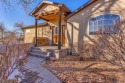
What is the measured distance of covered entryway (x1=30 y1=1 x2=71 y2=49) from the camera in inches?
399

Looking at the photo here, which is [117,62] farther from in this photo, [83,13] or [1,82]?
[83,13]

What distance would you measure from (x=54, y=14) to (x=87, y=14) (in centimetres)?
364

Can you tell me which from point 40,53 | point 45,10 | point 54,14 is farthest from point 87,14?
point 40,53

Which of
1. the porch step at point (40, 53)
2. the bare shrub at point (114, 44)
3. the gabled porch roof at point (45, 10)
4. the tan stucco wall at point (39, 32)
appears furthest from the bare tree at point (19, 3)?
the tan stucco wall at point (39, 32)

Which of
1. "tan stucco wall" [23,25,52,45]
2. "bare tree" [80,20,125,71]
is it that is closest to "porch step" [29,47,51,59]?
"tan stucco wall" [23,25,52,45]

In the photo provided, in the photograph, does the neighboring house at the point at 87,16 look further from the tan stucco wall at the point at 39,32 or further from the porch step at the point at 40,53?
the tan stucco wall at the point at 39,32

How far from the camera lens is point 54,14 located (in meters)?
11.8

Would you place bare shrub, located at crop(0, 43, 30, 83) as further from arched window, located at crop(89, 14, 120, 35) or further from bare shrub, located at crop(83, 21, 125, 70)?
arched window, located at crop(89, 14, 120, 35)

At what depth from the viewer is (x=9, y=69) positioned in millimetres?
3062

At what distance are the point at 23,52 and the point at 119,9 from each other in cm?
818

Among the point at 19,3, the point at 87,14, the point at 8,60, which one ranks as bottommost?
the point at 8,60

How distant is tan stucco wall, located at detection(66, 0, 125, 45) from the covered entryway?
130 centimetres

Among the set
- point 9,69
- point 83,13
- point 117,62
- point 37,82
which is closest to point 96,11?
point 83,13

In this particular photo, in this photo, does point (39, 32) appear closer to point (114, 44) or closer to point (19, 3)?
point (19, 3)
